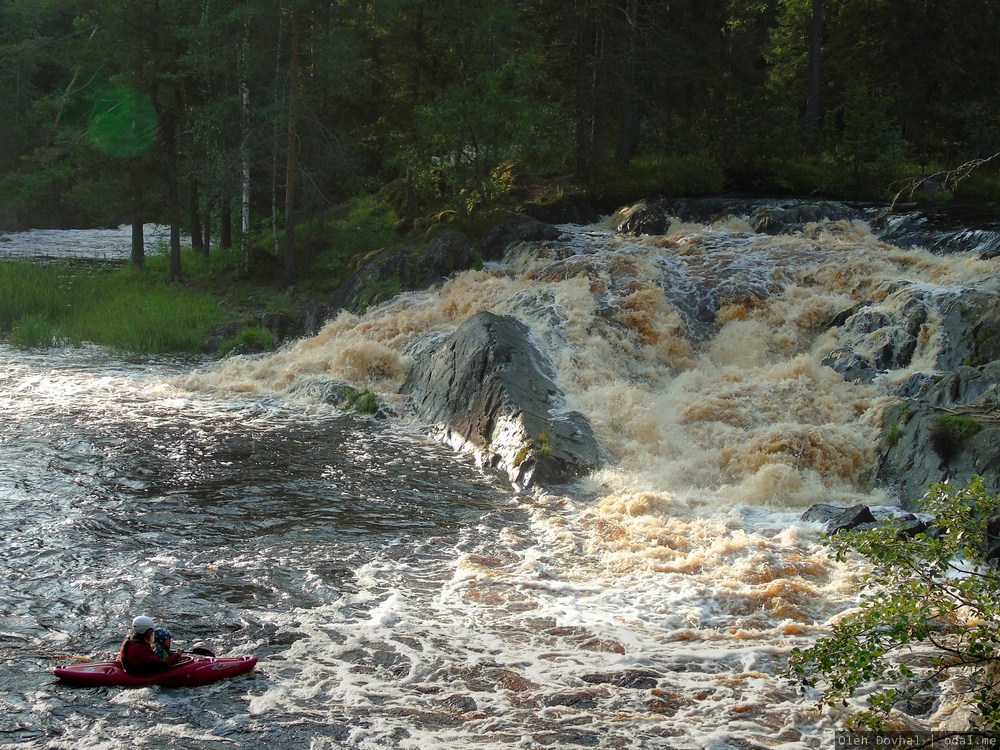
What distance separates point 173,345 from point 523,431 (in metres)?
10.4

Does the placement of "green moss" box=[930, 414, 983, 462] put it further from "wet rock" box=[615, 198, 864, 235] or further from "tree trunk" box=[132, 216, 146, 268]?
"tree trunk" box=[132, 216, 146, 268]

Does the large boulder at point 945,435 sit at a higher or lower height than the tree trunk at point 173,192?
lower

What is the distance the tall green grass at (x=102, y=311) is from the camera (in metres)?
20.1

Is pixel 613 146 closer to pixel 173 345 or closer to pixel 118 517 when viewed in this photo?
pixel 173 345

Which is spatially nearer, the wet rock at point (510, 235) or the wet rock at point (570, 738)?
the wet rock at point (570, 738)

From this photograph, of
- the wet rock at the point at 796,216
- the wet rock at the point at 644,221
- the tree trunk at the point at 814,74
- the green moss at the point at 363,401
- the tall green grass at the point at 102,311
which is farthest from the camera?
the tree trunk at the point at 814,74

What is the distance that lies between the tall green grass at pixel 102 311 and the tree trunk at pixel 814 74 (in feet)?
55.6

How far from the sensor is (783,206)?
21.5 metres

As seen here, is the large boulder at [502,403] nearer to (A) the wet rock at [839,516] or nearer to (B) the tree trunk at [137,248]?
(A) the wet rock at [839,516]

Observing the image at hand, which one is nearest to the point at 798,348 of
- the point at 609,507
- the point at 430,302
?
the point at 609,507

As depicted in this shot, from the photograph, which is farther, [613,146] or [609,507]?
[613,146]

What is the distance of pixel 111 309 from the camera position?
21516 millimetres

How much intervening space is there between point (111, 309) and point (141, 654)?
53.5 feet

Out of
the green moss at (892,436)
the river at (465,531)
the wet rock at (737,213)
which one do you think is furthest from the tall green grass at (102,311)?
the green moss at (892,436)
